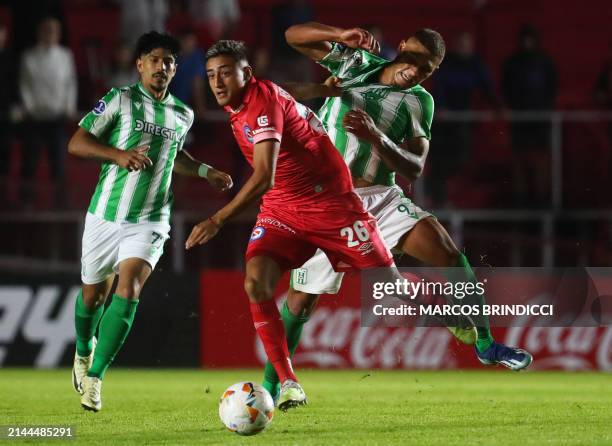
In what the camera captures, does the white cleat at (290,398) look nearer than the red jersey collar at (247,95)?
Result: Yes

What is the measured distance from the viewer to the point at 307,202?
7.16 meters

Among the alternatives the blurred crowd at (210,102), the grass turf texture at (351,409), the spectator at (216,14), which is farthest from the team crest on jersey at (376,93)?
the spectator at (216,14)

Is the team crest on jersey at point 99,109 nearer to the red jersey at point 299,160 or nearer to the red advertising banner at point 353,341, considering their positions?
the red jersey at point 299,160

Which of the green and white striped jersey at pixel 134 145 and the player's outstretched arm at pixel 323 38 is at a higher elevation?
the player's outstretched arm at pixel 323 38

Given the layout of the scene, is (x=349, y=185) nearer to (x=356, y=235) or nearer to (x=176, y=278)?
(x=356, y=235)

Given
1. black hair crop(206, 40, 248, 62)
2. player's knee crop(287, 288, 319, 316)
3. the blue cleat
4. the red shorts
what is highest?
black hair crop(206, 40, 248, 62)

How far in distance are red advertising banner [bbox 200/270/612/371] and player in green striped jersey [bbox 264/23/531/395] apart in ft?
12.4

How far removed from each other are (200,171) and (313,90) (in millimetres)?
1013

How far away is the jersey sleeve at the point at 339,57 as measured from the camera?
797 centimetres

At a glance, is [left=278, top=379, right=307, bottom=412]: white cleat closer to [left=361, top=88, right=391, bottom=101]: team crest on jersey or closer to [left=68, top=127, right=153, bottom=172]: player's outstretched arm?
[left=68, top=127, right=153, bottom=172]: player's outstretched arm

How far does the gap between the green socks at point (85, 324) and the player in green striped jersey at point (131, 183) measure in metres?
0.20

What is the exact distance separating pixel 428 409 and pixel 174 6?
8.20 m

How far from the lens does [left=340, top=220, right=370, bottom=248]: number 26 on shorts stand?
23.5ft

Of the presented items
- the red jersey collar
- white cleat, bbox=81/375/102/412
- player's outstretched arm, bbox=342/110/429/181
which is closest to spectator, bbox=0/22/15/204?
white cleat, bbox=81/375/102/412
